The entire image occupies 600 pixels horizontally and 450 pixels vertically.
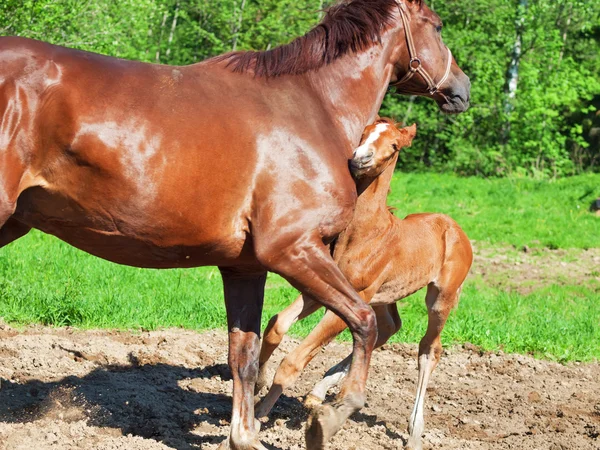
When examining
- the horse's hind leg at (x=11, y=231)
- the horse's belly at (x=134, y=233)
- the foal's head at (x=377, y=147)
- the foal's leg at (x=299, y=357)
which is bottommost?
the foal's leg at (x=299, y=357)

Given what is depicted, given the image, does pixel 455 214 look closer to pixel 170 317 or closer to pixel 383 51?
pixel 170 317

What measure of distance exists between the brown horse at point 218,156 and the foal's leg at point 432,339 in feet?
5.09

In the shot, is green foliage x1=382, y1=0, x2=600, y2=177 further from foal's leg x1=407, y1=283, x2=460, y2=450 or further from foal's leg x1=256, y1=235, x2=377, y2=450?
foal's leg x1=256, y1=235, x2=377, y2=450

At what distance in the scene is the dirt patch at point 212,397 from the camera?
5.25 m

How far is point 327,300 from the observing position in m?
4.37

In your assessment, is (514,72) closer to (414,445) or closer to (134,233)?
(414,445)

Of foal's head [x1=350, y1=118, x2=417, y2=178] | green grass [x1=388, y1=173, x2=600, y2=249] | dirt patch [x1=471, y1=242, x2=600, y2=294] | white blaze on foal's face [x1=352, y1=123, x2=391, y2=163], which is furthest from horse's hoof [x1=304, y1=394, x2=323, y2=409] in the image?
green grass [x1=388, y1=173, x2=600, y2=249]

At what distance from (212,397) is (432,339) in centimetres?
172

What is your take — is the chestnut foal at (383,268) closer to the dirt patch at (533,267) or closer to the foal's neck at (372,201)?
the foal's neck at (372,201)

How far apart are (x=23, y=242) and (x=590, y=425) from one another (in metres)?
7.28

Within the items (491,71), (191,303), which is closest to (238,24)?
(491,71)

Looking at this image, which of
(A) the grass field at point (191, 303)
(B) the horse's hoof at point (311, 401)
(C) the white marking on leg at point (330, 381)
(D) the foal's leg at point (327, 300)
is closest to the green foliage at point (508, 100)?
(A) the grass field at point (191, 303)

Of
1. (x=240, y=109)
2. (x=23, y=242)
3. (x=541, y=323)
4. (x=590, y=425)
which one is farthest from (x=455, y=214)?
(x=240, y=109)

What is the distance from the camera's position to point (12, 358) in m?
6.13
